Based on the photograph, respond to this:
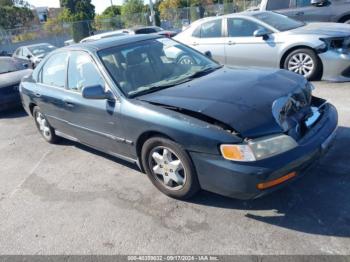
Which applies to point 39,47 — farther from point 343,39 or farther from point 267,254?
point 267,254

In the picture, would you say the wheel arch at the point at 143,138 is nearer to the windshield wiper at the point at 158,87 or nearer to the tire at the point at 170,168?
A: the tire at the point at 170,168

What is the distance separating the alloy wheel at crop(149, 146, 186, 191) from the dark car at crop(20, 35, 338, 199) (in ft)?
0.03

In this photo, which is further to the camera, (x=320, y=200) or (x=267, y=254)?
(x=320, y=200)

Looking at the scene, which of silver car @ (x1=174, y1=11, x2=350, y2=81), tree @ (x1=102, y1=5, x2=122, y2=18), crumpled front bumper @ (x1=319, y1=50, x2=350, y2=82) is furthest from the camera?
tree @ (x1=102, y1=5, x2=122, y2=18)

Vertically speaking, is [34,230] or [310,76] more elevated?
[310,76]

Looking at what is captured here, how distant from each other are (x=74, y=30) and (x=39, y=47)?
17.5 m

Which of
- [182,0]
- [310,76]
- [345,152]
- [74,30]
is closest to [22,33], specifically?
[74,30]

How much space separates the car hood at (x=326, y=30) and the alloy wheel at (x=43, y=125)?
15.9ft

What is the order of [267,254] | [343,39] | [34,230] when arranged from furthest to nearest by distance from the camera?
[343,39] < [34,230] < [267,254]

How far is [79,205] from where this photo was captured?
3.96 m

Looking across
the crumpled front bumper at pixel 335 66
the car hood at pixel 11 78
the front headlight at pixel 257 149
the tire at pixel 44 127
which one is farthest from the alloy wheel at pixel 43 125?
the crumpled front bumper at pixel 335 66

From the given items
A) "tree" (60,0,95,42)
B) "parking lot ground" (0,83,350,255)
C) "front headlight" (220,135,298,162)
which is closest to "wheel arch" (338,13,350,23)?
"parking lot ground" (0,83,350,255)

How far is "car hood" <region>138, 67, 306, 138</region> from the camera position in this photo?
3098mm

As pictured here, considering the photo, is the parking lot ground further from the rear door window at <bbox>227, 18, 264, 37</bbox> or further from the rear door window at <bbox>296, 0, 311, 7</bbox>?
the rear door window at <bbox>296, 0, 311, 7</bbox>
